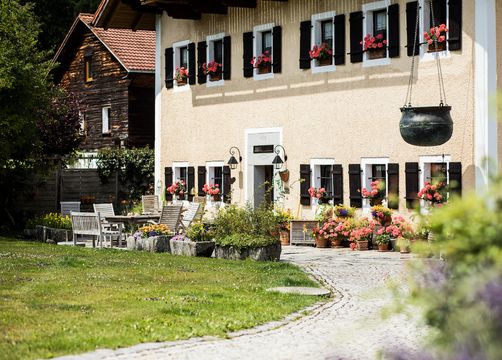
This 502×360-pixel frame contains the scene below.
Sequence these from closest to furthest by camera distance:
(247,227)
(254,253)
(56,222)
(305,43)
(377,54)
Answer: (254,253) < (247,227) < (377,54) < (305,43) < (56,222)

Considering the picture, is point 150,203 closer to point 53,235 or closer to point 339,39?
point 53,235

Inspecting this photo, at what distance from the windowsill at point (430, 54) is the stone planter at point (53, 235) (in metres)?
8.52

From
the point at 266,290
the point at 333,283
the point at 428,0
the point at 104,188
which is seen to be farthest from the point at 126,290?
the point at 104,188

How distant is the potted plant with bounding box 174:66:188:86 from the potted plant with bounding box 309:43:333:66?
4.83 metres

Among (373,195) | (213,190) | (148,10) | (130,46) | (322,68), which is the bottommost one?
(373,195)

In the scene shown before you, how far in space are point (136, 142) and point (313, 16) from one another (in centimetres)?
1248

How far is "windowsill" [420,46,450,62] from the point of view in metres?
19.8

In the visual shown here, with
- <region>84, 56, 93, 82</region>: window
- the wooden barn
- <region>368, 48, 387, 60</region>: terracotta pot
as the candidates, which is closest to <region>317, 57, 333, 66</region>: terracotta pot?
<region>368, 48, 387, 60</region>: terracotta pot

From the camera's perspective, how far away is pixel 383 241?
20.3m

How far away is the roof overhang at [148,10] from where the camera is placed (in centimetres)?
2503

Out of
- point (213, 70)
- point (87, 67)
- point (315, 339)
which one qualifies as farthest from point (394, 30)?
point (87, 67)

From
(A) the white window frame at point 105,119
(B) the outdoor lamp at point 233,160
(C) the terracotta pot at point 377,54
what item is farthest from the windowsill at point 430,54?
(A) the white window frame at point 105,119

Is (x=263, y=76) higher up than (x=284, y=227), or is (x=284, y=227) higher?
(x=263, y=76)

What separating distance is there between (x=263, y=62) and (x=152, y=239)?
20.4ft
